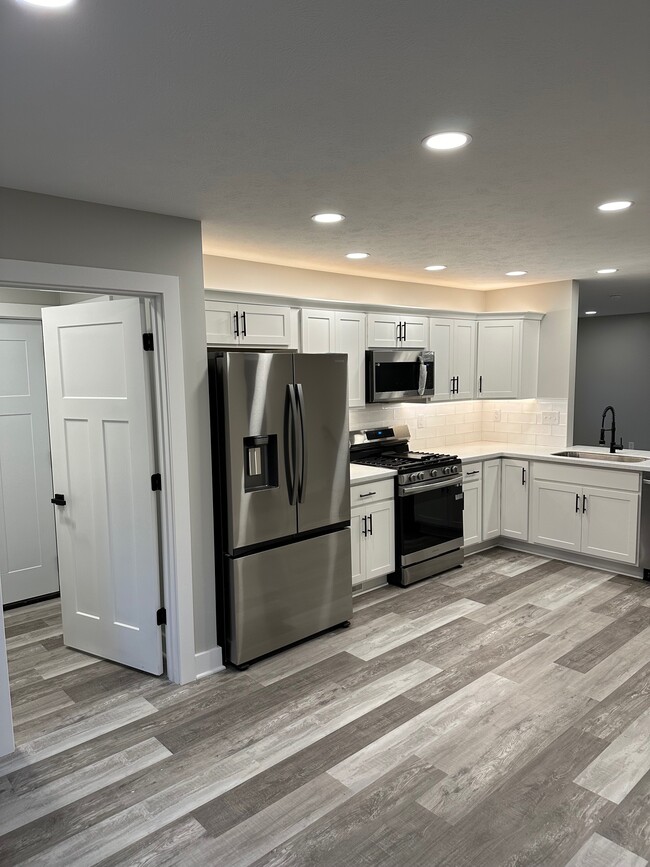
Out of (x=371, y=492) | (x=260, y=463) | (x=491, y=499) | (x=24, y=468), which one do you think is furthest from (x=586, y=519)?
(x=24, y=468)

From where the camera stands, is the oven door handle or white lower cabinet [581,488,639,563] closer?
the oven door handle

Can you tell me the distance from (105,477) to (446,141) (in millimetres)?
2445

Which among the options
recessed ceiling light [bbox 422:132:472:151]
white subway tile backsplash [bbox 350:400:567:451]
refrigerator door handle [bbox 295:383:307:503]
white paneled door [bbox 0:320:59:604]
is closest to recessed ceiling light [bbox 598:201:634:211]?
recessed ceiling light [bbox 422:132:472:151]

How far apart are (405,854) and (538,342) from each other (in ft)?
15.5

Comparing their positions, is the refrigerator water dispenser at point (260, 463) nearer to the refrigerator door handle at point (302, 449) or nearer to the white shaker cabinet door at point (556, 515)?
the refrigerator door handle at point (302, 449)

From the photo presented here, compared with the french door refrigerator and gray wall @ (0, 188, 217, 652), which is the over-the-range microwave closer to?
the french door refrigerator

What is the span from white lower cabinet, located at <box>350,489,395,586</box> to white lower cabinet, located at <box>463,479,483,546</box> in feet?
3.09

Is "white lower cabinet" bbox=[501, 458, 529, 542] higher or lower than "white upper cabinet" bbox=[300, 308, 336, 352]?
lower

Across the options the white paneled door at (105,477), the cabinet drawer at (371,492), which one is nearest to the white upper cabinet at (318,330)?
the cabinet drawer at (371,492)

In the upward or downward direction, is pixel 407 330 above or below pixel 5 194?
below

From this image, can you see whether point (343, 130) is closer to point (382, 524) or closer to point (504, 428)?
point (382, 524)

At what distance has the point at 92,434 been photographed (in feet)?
10.9

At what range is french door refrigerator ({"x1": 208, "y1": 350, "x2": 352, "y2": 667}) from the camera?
3.26 meters

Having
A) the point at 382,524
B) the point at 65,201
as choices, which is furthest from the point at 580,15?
the point at 382,524
